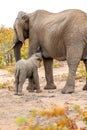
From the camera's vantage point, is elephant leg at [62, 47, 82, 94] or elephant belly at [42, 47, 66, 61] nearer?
elephant leg at [62, 47, 82, 94]

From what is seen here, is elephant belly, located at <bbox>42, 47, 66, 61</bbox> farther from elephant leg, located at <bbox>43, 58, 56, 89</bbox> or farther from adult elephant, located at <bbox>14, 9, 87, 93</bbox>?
elephant leg, located at <bbox>43, 58, 56, 89</bbox>

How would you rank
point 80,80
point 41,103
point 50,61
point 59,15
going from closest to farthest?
point 41,103 < point 59,15 < point 50,61 < point 80,80

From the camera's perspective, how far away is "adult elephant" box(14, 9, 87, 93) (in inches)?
331

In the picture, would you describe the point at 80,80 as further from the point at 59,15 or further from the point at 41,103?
the point at 41,103

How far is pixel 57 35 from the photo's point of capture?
8719 mm

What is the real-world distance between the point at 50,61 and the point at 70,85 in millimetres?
1429

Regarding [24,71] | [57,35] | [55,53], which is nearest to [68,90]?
[55,53]

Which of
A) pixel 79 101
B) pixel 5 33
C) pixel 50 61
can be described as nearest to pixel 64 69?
pixel 50 61

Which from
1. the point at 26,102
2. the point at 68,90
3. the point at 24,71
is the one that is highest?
the point at 24,71

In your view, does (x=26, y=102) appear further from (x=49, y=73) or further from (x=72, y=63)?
(x=49, y=73)

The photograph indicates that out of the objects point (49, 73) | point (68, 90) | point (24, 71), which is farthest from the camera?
point (49, 73)

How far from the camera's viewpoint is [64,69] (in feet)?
51.4

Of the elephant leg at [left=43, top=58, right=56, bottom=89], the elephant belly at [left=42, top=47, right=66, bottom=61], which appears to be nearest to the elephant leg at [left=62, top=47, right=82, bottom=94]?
the elephant belly at [left=42, top=47, right=66, bottom=61]

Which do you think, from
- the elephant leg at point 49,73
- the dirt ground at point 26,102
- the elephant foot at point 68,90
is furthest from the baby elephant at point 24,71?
the elephant leg at point 49,73
